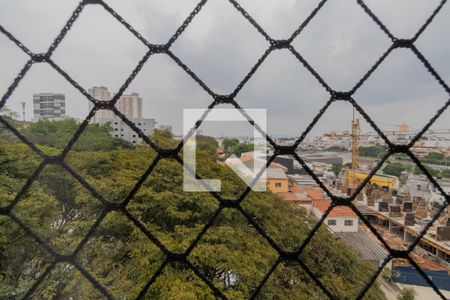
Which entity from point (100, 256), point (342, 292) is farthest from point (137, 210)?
point (342, 292)

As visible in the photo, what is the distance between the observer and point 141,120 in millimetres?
1302

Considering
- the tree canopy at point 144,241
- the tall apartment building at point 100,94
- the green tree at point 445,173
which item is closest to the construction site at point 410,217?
the tree canopy at point 144,241

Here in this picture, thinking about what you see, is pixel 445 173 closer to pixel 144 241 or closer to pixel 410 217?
pixel 144 241

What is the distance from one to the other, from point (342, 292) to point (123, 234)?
1.85m

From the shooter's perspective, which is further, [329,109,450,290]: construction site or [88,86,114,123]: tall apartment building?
[329,109,450,290]: construction site

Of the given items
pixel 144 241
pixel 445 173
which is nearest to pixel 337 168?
pixel 144 241

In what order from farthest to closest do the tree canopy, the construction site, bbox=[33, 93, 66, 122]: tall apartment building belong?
1. the construction site
2. the tree canopy
3. bbox=[33, 93, 66, 122]: tall apartment building

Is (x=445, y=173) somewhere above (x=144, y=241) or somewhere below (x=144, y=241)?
above

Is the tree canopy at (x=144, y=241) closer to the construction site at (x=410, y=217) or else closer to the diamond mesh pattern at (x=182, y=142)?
the diamond mesh pattern at (x=182, y=142)

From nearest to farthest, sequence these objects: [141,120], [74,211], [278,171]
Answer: [141,120] → [74,211] → [278,171]

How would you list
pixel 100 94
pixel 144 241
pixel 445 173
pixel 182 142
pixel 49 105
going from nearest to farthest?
pixel 182 142
pixel 100 94
pixel 445 173
pixel 49 105
pixel 144 241

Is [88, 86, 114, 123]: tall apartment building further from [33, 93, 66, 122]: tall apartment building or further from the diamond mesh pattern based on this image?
[33, 93, 66, 122]: tall apartment building

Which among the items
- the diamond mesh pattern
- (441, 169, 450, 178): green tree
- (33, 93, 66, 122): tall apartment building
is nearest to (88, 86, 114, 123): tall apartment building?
the diamond mesh pattern

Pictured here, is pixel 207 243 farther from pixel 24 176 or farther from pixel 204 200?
pixel 24 176
